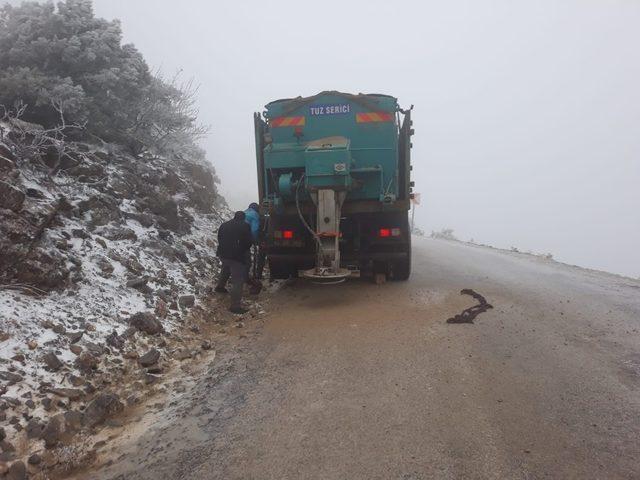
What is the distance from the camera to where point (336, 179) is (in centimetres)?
673

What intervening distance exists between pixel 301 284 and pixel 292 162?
226cm

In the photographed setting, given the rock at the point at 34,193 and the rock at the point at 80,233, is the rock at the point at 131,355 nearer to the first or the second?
the rock at the point at 80,233

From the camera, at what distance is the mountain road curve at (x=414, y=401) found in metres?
2.88

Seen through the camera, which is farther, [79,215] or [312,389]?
[79,215]

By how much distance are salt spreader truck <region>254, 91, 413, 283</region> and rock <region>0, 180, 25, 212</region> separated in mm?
3403

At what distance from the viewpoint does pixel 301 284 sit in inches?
317

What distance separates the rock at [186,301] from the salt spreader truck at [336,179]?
1.81 metres

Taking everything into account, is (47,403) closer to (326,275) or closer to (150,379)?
(150,379)

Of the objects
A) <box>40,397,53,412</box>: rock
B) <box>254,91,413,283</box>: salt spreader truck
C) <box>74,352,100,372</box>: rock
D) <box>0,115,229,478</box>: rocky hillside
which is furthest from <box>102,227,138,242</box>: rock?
<box>40,397,53,412</box>: rock

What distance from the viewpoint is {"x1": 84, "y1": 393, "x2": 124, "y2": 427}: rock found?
3.46m

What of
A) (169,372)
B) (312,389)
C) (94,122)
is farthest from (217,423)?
(94,122)

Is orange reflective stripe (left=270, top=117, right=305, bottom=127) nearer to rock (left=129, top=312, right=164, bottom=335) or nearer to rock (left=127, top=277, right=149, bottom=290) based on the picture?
rock (left=127, top=277, right=149, bottom=290)

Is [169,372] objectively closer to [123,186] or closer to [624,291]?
[123,186]

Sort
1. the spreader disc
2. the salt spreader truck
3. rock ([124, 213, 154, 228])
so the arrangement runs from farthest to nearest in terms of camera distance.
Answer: rock ([124, 213, 154, 228])
the salt spreader truck
the spreader disc
